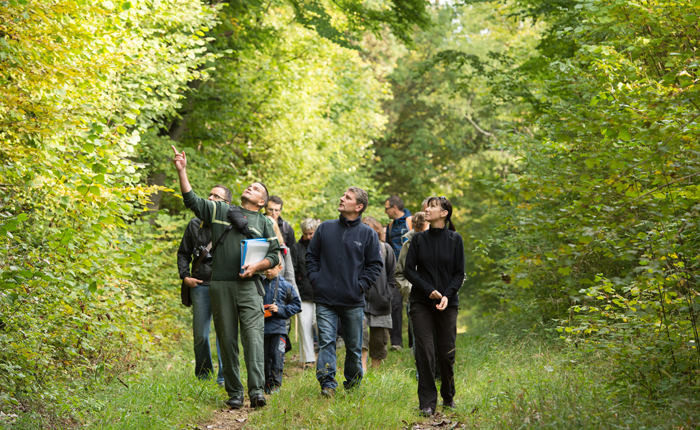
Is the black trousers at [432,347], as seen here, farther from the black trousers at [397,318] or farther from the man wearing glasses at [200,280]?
the black trousers at [397,318]

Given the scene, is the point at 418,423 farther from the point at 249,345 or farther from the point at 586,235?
the point at 586,235

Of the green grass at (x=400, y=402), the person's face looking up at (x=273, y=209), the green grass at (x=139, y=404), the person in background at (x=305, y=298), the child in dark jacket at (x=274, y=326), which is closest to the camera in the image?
the green grass at (x=400, y=402)

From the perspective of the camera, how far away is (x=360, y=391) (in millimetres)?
6715

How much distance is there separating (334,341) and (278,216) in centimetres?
312

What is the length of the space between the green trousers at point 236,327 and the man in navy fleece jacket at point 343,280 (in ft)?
2.20

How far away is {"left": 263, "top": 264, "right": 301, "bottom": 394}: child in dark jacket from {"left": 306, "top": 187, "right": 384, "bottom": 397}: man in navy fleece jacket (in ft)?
2.87

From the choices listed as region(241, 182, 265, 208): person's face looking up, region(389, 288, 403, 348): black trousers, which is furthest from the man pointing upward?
region(389, 288, 403, 348): black trousers

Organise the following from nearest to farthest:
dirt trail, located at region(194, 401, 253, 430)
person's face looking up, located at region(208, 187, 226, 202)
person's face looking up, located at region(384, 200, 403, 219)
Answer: dirt trail, located at region(194, 401, 253, 430) → person's face looking up, located at region(208, 187, 226, 202) → person's face looking up, located at region(384, 200, 403, 219)

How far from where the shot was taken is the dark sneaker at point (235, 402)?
21.6ft

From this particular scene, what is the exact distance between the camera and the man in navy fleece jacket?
6859mm

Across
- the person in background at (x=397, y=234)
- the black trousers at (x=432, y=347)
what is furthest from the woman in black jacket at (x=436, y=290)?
the person in background at (x=397, y=234)

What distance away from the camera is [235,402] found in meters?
6.58

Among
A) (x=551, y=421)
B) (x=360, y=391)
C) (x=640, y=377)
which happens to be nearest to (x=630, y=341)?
(x=640, y=377)

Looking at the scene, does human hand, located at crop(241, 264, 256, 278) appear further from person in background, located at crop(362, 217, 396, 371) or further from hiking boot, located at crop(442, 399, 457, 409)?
person in background, located at crop(362, 217, 396, 371)
